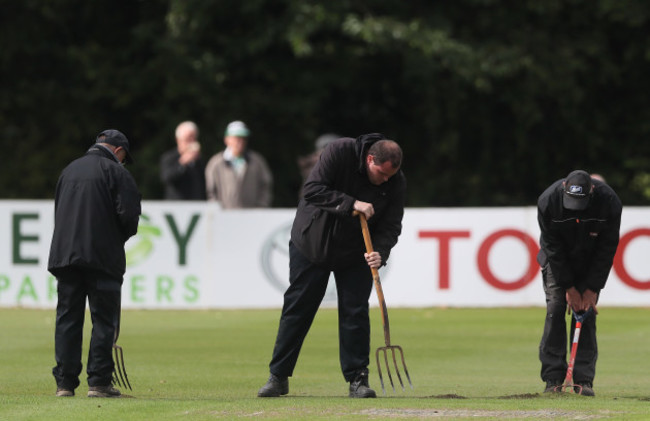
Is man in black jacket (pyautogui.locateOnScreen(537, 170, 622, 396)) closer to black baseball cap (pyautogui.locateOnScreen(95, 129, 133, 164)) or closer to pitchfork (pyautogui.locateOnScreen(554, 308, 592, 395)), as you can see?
pitchfork (pyautogui.locateOnScreen(554, 308, 592, 395))

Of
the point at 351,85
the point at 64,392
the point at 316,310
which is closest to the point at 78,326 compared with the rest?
the point at 64,392

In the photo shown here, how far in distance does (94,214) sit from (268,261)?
26.1ft

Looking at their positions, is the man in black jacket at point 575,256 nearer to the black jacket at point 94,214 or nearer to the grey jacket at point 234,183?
Result: the black jacket at point 94,214

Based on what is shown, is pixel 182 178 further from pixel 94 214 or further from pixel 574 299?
pixel 574 299

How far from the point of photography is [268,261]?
658 inches

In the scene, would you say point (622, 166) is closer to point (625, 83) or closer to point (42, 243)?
point (625, 83)

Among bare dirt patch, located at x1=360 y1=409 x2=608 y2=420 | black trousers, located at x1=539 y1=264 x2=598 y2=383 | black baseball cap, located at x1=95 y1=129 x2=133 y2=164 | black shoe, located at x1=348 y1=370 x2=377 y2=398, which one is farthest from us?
black trousers, located at x1=539 y1=264 x2=598 y2=383

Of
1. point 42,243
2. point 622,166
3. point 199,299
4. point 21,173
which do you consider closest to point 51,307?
point 42,243

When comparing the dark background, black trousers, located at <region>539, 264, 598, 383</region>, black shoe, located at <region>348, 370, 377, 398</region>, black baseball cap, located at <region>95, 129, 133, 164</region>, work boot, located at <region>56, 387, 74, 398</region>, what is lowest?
work boot, located at <region>56, 387, 74, 398</region>

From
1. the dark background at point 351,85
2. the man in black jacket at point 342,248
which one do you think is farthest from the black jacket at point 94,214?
the dark background at point 351,85

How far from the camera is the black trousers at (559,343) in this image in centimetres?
965

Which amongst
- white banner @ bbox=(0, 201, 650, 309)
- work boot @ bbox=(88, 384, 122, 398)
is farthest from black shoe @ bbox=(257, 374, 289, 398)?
white banner @ bbox=(0, 201, 650, 309)

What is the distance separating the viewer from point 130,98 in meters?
25.6

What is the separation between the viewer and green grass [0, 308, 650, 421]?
A: 7.90 metres
